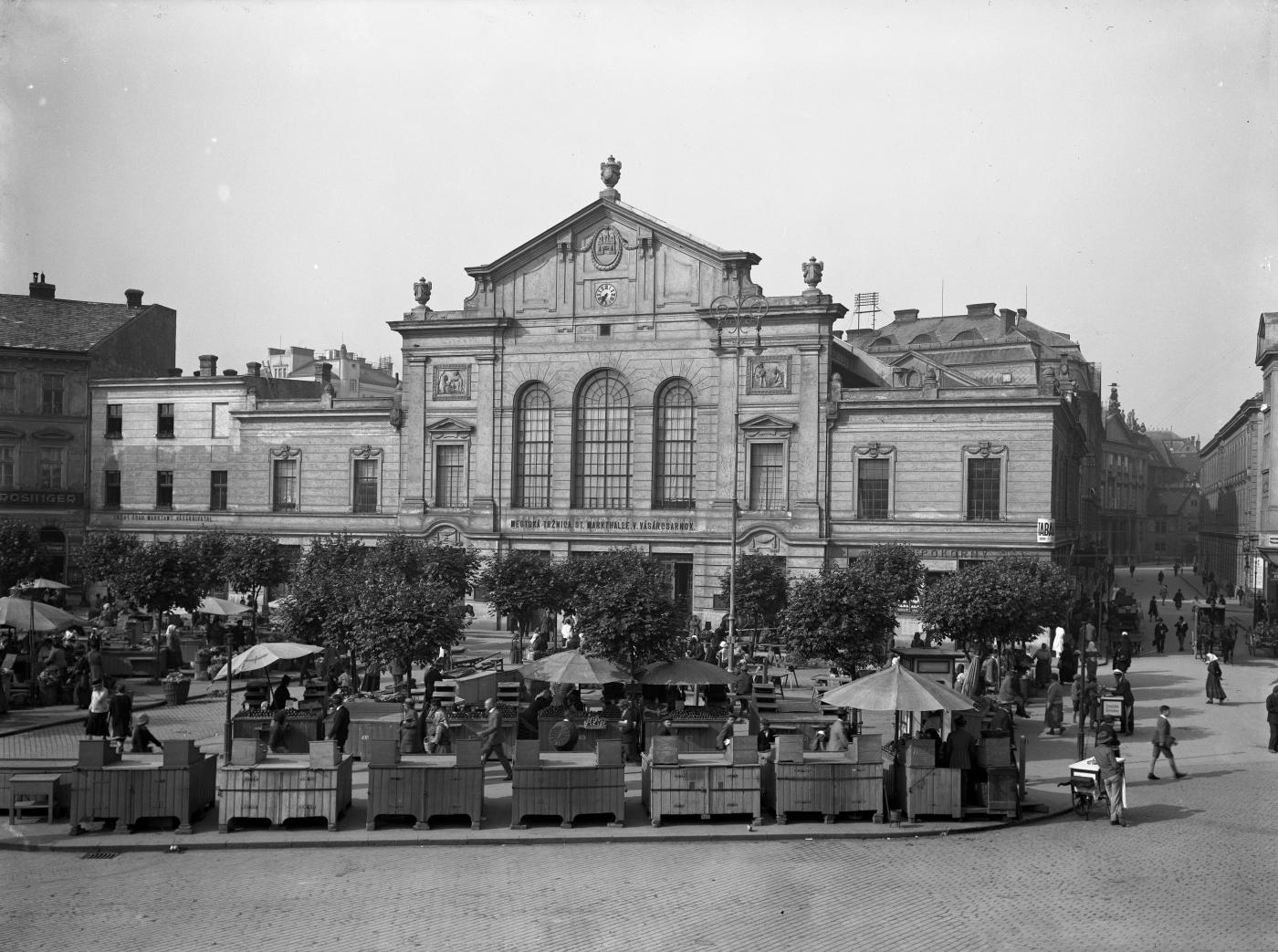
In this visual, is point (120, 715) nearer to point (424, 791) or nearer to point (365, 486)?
point (424, 791)

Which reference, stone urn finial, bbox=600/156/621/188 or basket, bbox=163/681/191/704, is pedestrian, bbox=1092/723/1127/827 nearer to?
basket, bbox=163/681/191/704

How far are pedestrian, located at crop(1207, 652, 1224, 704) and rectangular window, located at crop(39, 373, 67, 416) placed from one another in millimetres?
53027

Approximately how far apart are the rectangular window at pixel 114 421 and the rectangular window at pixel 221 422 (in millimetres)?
5548

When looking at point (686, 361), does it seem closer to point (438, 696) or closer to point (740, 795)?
point (438, 696)

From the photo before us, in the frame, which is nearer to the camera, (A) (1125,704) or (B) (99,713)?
(B) (99,713)

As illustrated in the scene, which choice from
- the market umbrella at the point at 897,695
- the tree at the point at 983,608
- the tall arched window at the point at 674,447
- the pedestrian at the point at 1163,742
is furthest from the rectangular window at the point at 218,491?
the pedestrian at the point at 1163,742

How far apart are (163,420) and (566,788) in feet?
155

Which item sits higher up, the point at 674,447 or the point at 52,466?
the point at 674,447

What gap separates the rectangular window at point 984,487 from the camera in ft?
147

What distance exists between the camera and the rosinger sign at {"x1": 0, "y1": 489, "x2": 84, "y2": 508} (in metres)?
58.7

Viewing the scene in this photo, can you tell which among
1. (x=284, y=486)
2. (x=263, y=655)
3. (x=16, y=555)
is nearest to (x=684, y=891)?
(x=263, y=655)

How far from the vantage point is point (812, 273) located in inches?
1847

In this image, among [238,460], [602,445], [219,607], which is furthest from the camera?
[238,460]

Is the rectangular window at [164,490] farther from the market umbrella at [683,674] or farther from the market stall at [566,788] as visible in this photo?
the market stall at [566,788]
